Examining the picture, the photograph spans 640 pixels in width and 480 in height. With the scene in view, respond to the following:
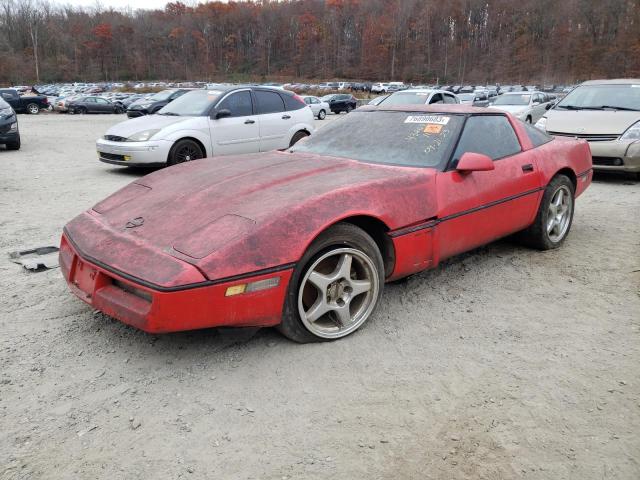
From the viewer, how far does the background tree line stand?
95.1 m

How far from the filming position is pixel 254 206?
294 centimetres

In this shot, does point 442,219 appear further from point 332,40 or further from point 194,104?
point 332,40

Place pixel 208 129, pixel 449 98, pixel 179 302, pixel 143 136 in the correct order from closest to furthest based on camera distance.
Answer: pixel 179 302
pixel 143 136
pixel 208 129
pixel 449 98

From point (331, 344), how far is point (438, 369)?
0.61 meters

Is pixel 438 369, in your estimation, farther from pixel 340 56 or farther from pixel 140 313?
pixel 340 56

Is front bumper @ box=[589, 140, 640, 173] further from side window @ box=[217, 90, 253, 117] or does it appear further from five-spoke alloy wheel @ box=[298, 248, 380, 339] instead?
five-spoke alloy wheel @ box=[298, 248, 380, 339]

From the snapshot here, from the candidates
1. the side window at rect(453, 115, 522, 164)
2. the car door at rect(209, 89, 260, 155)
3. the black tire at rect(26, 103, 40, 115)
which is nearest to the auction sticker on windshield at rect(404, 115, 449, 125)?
the side window at rect(453, 115, 522, 164)

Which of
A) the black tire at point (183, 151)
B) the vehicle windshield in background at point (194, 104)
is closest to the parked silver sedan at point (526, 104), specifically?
the vehicle windshield in background at point (194, 104)

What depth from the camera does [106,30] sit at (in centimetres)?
11512

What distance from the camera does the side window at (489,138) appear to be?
12.5ft

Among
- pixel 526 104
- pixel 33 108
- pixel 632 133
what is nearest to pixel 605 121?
pixel 632 133

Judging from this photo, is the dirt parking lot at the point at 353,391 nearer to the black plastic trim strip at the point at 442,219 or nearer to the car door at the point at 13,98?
the black plastic trim strip at the point at 442,219

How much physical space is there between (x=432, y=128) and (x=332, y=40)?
124172mm

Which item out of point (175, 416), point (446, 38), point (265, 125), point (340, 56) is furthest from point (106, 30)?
point (175, 416)
